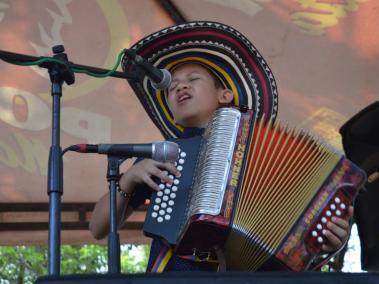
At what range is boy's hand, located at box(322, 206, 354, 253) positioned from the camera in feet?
8.08

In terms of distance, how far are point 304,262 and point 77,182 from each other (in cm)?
242

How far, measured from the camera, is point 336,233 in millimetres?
2465

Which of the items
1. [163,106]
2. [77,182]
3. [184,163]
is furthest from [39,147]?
[184,163]

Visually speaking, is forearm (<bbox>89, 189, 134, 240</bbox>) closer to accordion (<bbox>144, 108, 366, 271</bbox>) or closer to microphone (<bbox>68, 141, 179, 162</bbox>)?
accordion (<bbox>144, 108, 366, 271</bbox>)

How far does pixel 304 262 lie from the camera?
240cm

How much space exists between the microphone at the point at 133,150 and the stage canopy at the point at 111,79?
6.05ft

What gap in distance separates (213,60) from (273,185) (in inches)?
27.5

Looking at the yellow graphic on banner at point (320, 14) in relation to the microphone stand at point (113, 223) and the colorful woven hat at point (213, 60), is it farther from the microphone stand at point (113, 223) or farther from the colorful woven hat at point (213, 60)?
the microphone stand at point (113, 223)

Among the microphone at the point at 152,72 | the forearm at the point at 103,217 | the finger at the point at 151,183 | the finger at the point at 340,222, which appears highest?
the microphone at the point at 152,72

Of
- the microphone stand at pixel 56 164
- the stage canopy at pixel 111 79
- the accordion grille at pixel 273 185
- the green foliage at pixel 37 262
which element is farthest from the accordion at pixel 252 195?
the green foliage at pixel 37 262

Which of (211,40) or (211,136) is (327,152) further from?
(211,40)

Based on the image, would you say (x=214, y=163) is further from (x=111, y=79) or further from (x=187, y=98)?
(x=111, y=79)

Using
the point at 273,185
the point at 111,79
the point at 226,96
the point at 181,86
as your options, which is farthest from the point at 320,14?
the point at 273,185

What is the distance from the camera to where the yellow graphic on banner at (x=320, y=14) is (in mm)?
4055
